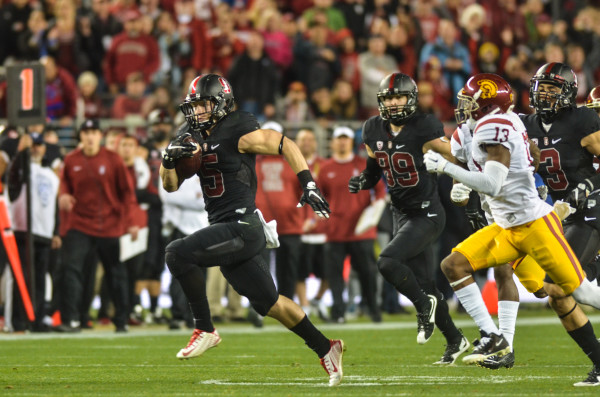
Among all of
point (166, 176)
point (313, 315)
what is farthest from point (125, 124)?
point (166, 176)

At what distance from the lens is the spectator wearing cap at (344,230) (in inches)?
500

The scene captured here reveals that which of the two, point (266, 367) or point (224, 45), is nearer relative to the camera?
point (266, 367)

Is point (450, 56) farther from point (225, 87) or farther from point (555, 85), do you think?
point (225, 87)

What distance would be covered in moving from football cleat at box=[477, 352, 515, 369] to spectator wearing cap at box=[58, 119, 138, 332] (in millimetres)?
5242

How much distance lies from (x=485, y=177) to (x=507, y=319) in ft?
4.17

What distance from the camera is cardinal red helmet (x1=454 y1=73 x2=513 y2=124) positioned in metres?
7.32

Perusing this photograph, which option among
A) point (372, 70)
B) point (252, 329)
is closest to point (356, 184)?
point (252, 329)

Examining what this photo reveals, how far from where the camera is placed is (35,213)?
1170 cm

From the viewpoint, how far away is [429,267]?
29.0 ft

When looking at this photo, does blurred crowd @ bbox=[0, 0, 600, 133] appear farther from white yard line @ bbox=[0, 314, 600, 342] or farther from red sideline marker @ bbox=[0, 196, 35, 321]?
white yard line @ bbox=[0, 314, 600, 342]

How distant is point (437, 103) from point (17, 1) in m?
5.79

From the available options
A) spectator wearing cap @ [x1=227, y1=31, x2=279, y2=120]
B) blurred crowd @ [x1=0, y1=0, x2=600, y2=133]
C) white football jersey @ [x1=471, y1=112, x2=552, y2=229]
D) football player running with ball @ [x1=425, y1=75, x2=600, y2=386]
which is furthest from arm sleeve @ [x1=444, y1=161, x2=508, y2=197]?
spectator wearing cap @ [x1=227, y1=31, x2=279, y2=120]

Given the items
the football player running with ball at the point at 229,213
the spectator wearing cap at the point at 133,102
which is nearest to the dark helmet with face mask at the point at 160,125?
the spectator wearing cap at the point at 133,102

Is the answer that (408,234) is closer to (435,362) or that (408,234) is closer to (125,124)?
(435,362)
